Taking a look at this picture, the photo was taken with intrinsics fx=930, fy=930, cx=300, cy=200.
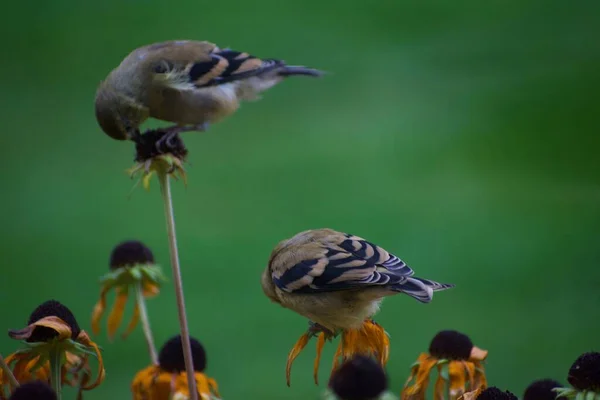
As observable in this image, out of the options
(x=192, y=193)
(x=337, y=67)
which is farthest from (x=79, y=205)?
(x=337, y=67)

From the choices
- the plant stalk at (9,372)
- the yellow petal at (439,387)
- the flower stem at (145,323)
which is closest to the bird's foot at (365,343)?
the yellow petal at (439,387)

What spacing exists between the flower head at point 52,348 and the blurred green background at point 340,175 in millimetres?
1943

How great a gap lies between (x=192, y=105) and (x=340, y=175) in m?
2.67

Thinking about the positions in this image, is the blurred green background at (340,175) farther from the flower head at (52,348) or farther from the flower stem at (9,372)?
the flower stem at (9,372)

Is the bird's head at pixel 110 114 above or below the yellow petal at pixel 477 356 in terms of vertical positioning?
above

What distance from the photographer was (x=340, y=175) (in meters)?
4.23

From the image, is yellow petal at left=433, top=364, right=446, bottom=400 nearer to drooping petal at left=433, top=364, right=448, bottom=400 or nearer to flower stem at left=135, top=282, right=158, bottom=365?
drooping petal at left=433, top=364, right=448, bottom=400

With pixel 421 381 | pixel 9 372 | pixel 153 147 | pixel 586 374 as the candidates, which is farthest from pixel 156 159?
pixel 586 374

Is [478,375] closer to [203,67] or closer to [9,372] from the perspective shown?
[9,372]

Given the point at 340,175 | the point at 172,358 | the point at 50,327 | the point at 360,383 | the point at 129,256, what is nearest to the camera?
the point at 360,383

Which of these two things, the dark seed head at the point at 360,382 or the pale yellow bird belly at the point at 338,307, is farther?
the pale yellow bird belly at the point at 338,307

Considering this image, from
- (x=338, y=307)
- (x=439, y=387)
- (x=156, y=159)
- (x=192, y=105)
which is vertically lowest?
(x=439, y=387)

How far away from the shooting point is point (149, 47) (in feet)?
5.21

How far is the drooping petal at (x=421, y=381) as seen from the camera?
3.25 ft
